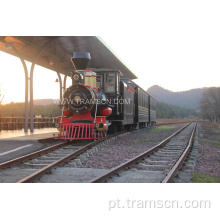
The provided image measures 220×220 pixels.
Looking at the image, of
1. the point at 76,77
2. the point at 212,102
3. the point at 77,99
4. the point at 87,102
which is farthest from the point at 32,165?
the point at 212,102

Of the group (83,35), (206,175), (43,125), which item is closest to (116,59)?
(83,35)

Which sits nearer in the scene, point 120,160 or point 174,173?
point 174,173

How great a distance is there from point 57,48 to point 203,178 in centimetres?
1073

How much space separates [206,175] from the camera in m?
5.08

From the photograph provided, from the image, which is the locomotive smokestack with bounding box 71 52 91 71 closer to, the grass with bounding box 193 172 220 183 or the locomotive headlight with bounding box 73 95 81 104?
the locomotive headlight with bounding box 73 95 81 104

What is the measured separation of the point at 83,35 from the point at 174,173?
7892mm

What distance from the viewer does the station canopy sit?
39.0 feet

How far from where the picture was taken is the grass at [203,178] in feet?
15.2

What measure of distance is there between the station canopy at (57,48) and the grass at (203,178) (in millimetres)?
7906

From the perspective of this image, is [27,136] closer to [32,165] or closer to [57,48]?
[57,48]

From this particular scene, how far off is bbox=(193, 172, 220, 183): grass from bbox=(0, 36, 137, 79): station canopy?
25.9 ft

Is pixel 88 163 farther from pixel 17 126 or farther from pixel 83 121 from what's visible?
pixel 17 126

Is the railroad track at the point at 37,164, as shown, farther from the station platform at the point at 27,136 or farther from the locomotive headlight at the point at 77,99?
the station platform at the point at 27,136

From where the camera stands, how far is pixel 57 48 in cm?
1387
